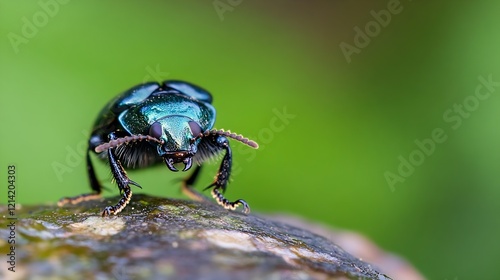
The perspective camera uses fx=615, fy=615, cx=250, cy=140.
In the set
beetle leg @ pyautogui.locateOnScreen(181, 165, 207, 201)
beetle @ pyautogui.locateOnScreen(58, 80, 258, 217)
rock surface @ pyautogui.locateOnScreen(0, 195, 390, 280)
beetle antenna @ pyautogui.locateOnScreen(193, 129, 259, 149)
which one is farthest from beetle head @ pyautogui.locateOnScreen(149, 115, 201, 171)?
beetle leg @ pyautogui.locateOnScreen(181, 165, 207, 201)

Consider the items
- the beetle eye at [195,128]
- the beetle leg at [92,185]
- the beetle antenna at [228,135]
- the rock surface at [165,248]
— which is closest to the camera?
the rock surface at [165,248]

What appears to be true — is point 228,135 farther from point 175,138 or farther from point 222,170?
point 175,138

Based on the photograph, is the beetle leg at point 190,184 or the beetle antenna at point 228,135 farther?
the beetle leg at point 190,184

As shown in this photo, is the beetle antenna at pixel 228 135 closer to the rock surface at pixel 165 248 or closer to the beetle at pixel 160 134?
the beetle at pixel 160 134

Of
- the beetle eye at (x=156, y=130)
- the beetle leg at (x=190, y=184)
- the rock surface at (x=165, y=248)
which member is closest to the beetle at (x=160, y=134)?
the beetle eye at (x=156, y=130)

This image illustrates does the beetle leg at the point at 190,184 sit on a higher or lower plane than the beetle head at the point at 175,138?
lower

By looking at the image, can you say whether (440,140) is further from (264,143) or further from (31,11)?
(31,11)
